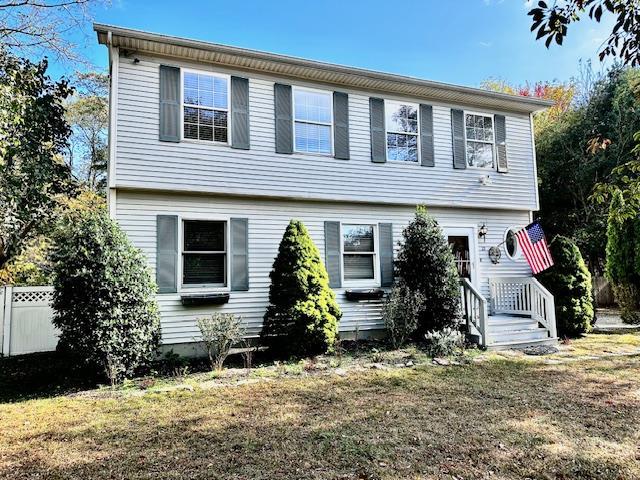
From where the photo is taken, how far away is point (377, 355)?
725 cm

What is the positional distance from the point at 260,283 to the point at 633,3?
6.76 meters

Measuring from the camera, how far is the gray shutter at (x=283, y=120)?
848 centimetres

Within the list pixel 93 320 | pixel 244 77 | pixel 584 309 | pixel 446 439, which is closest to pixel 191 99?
pixel 244 77

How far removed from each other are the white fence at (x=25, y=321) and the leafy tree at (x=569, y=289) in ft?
35.4

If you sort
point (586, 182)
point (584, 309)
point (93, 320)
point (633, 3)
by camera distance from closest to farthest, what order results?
1. point (633, 3)
2. point (93, 320)
3. point (584, 309)
4. point (586, 182)

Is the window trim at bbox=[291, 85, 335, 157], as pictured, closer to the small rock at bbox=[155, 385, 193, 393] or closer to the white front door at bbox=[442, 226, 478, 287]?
the white front door at bbox=[442, 226, 478, 287]

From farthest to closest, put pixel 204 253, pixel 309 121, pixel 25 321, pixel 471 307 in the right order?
pixel 309 121 → pixel 25 321 → pixel 471 307 → pixel 204 253

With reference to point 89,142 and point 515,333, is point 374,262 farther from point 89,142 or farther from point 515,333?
point 89,142

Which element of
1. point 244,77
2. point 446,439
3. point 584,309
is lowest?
point 446,439

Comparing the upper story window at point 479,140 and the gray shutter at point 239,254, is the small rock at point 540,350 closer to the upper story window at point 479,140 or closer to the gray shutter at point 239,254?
the upper story window at point 479,140

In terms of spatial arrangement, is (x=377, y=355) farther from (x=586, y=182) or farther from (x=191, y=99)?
(x=586, y=182)

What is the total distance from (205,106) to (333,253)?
154 inches

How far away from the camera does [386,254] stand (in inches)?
361

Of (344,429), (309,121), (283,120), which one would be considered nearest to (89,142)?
(283,120)
